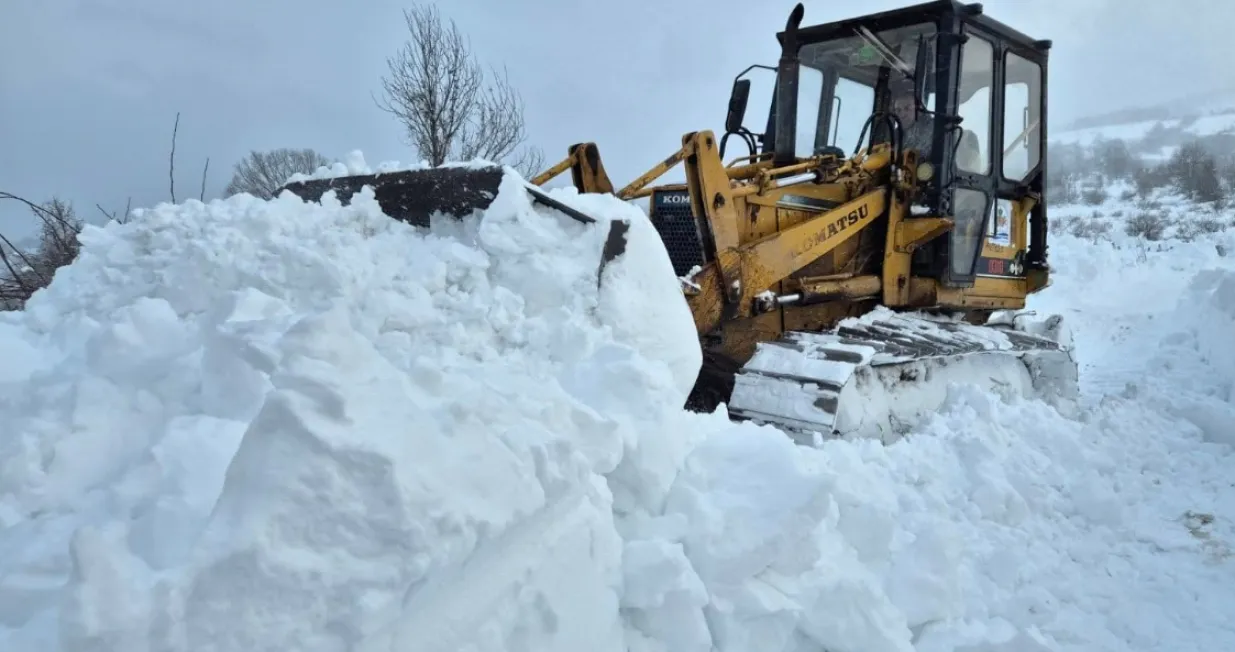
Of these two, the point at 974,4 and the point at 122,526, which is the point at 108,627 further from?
the point at 974,4

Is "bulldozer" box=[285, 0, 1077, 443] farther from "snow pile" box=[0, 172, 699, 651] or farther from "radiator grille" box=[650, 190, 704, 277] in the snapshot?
"snow pile" box=[0, 172, 699, 651]

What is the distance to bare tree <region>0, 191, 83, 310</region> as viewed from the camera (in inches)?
178

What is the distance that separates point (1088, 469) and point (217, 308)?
154 inches

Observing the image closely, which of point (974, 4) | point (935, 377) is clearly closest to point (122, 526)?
point (935, 377)

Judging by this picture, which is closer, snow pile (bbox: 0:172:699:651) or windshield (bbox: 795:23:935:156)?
snow pile (bbox: 0:172:699:651)

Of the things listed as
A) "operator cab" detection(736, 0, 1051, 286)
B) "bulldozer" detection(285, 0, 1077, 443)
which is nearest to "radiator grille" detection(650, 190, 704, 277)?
"bulldozer" detection(285, 0, 1077, 443)

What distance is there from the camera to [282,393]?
5.29ft

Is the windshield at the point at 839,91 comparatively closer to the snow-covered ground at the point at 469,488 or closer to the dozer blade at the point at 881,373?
the dozer blade at the point at 881,373

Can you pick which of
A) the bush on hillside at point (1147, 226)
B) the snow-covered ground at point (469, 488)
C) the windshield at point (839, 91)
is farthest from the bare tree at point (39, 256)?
the bush on hillside at point (1147, 226)

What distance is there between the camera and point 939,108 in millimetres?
5086

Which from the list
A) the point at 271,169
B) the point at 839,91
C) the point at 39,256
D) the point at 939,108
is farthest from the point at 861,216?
the point at 271,169

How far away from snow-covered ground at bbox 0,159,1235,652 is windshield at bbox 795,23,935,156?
10.2ft

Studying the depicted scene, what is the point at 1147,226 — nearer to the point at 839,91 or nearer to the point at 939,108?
the point at 839,91

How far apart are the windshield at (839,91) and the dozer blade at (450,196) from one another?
3523mm
